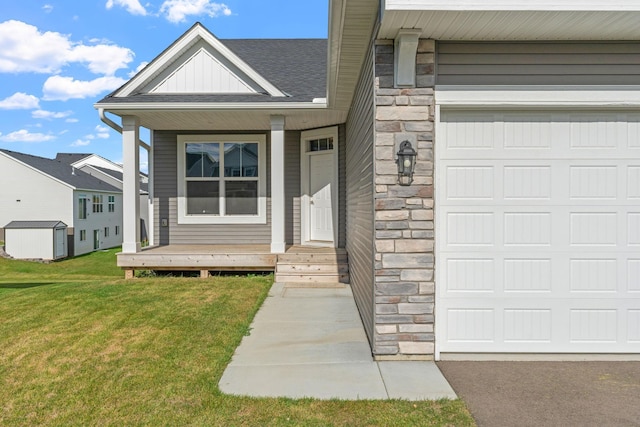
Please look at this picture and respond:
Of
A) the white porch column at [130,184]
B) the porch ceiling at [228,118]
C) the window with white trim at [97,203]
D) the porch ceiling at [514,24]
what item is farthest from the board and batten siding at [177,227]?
the window with white trim at [97,203]

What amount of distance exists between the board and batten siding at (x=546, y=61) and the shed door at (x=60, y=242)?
2255cm

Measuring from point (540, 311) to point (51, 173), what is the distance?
2533 cm

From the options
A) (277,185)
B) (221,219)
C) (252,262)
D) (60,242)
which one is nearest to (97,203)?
(60,242)

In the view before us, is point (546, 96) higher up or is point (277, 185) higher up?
point (546, 96)

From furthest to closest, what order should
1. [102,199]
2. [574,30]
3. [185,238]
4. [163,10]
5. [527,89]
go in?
[102,199] < [163,10] < [185,238] < [527,89] < [574,30]

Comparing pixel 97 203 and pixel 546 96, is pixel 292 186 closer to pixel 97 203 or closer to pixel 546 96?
pixel 546 96

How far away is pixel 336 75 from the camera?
191 inches

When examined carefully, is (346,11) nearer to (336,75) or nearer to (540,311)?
(336,75)

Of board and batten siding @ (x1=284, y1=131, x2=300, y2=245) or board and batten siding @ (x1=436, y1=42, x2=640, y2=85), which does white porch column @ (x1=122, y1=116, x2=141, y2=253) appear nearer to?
board and batten siding @ (x1=284, y1=131, x2=300, y2=245)

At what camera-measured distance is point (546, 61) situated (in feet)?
10.7

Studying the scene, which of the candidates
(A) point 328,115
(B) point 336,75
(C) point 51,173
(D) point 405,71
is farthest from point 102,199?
(D) point 405,71

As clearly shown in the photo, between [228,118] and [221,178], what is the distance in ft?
4.76

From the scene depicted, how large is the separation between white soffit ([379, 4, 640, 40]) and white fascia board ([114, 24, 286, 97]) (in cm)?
407

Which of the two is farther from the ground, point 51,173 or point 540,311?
point 51,173
